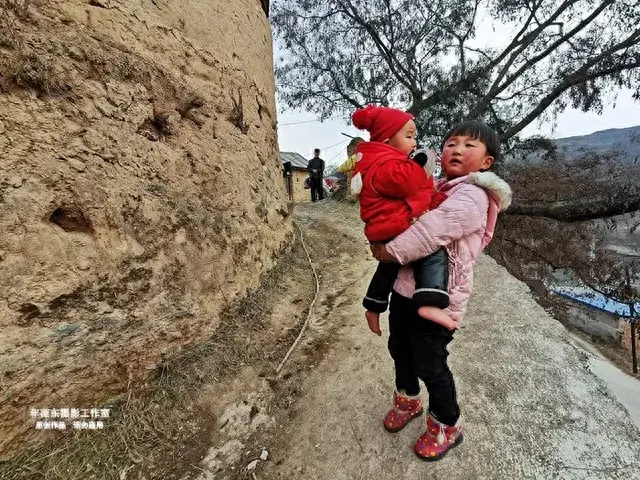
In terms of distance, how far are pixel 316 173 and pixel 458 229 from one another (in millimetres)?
9291

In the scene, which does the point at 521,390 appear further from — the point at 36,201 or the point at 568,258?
the point at 568,258

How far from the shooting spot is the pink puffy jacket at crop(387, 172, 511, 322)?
1.36 meters

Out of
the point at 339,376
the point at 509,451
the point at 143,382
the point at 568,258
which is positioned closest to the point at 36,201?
the point at 143,382

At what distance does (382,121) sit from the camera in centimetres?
150

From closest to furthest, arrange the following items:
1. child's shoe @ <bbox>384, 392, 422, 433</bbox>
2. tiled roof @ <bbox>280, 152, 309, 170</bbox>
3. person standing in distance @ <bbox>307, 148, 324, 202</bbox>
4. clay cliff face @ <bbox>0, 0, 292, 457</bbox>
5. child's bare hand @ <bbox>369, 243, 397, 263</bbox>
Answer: child's bare hand @ <bbox>369, 243, 397, 263</bbox> < clay cliff face @ <bbox>0, 0, 292, 457</bbox> < child's shoe @ <bbox>384, 392, 422, 433</bbox> < person standing in distance @ <bbox>307, 148, 324, 202</bbox> < tiled roof @ <bbox>280, 152, 309, 170</bbox>

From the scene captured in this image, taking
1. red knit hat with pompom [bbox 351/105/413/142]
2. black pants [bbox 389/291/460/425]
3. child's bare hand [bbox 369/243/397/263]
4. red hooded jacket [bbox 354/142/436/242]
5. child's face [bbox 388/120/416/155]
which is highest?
red knit hat with pompom [bbox 351/105/413/142]

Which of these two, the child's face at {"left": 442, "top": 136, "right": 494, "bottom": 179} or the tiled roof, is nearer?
the child's face at {"left": 442, "top": 136, "right": 494, "bottom": 179}

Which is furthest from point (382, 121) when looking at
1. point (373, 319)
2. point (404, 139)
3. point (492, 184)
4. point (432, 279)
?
point (373, 319)

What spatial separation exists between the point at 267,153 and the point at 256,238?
108 cm

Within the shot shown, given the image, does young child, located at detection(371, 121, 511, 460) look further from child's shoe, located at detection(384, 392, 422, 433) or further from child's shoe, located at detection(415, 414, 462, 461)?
child's shoe, located at detection(384, 392, 422, 433)

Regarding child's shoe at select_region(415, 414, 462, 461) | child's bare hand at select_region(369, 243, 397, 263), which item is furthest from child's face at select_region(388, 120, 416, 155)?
child's shoe at select_region(415, 414, 462, 461)

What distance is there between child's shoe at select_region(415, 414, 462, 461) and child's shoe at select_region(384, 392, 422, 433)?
0.16 metres

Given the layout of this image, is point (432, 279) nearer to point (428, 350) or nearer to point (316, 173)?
point (428, 350)

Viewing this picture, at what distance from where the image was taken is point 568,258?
9.50 metres
